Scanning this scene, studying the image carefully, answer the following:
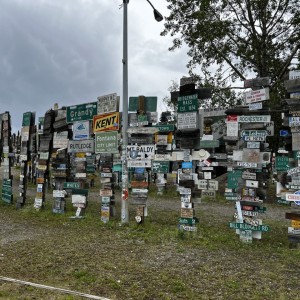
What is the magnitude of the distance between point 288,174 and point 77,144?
7463 mm

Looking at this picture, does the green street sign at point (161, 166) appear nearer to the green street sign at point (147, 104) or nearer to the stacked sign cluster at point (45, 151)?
the stacked sign cluster at point (45, 151)

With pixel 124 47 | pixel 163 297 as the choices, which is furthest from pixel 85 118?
pixel 163 297

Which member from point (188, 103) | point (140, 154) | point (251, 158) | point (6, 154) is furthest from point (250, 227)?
point (6, 154)

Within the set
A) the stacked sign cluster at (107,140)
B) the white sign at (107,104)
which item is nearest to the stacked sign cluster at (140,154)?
the stacked sign cluster at (107,140)

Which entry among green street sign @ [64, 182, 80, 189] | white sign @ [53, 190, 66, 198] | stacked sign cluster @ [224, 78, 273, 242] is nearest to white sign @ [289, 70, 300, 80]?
stacked sign cluster @ [224, 78, 273, 242]

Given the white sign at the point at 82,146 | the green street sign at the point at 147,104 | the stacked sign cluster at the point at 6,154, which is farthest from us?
the stacked sign cluster at the point at 6,154

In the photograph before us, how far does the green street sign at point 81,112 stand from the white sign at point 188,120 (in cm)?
352

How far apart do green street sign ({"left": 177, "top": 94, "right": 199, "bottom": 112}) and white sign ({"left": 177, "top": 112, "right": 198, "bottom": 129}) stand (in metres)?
0.13

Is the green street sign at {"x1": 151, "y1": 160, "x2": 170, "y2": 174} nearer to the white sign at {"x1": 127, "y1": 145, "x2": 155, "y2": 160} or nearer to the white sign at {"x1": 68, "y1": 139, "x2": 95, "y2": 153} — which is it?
the white sign at {"x1": 68, "y1": 139, "x2": 95, "y2": 153}

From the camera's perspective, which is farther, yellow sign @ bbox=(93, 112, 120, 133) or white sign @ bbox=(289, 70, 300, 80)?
yellow sign @ bbox=(93, 112, 120, 133)

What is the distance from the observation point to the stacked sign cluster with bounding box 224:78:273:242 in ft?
29.9

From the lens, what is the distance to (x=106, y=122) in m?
12.0

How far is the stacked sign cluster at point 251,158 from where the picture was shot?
29.9ft

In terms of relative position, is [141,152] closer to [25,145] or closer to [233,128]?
[233,128]
